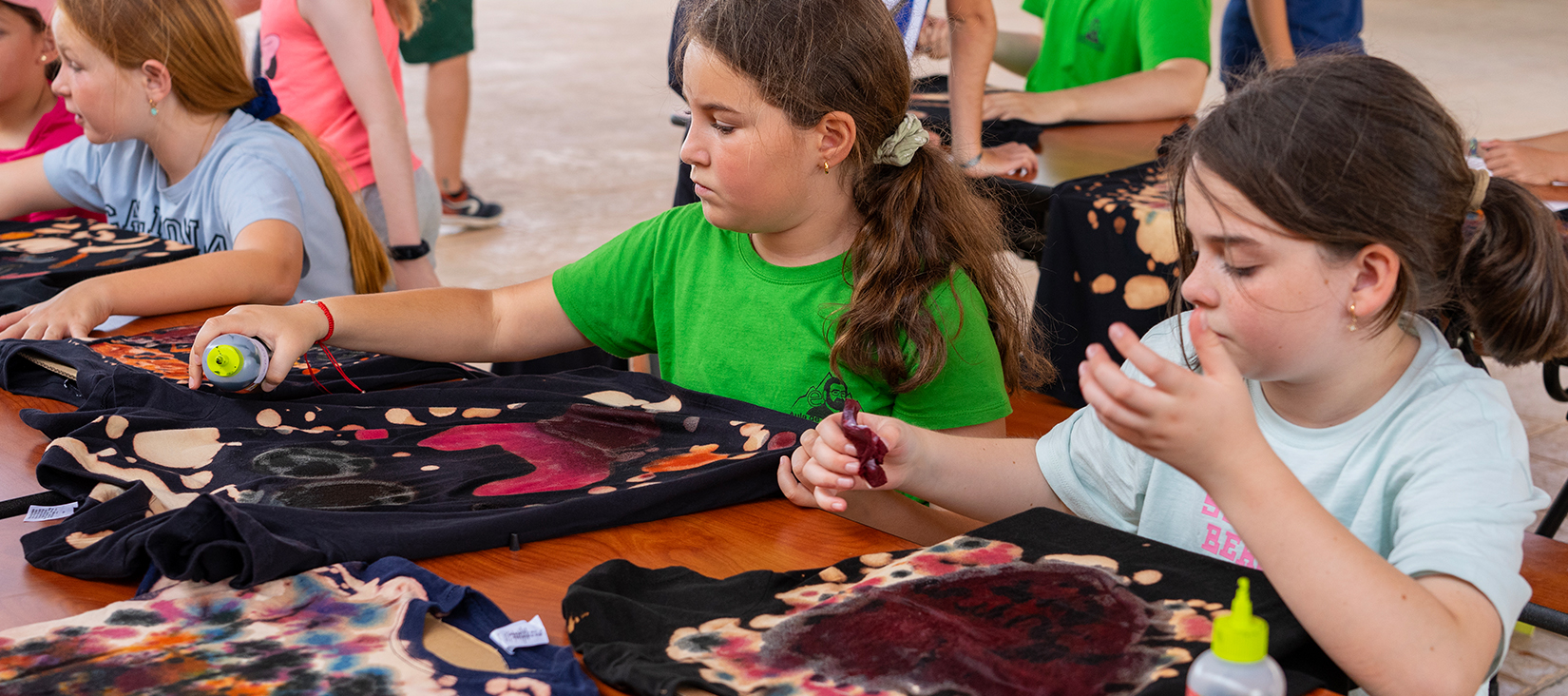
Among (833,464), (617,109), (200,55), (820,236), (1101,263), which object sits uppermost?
(200,55)

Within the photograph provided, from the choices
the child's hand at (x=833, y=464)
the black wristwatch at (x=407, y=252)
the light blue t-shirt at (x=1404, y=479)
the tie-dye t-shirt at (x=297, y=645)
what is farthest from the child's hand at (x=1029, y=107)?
the tie-dye t-shirt at (x=297, y=645)

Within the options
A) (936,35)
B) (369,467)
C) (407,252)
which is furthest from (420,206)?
(369,467)

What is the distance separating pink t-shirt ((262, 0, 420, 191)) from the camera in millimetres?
2625

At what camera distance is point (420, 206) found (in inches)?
111

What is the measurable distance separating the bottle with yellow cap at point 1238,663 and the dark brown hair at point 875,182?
660 mm

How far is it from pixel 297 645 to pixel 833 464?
1.42ft

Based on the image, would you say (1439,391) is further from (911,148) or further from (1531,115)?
(1531,115)

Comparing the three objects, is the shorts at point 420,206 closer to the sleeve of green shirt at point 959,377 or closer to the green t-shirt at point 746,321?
the green t-shirt at point 746,321

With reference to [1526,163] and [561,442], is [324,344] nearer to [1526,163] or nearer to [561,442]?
[561,442]

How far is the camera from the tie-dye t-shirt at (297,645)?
836 millimetres

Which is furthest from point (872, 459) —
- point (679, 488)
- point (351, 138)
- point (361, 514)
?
point (351, 138)

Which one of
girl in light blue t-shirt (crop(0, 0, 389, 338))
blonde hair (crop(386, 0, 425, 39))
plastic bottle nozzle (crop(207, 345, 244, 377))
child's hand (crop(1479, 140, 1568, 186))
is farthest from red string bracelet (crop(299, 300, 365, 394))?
child's hand (crop(1479, 140, 1568, 186))

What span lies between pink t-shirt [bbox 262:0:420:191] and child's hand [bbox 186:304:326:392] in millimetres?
1294

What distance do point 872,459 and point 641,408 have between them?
35 cm
